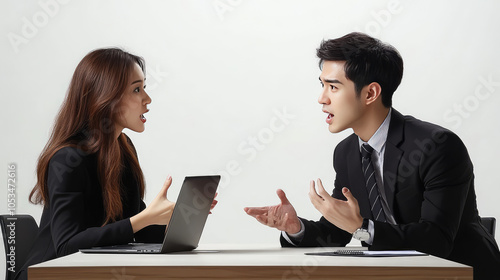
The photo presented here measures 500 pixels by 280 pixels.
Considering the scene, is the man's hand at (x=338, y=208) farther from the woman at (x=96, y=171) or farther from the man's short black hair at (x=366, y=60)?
the man's short black hair at (x=366, y=60)

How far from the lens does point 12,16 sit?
4.38 metres

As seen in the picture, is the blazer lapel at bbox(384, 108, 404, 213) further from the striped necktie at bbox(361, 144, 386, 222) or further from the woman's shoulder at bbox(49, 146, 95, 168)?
the woman's shoulder at bbox(49, 146, 95, 168)

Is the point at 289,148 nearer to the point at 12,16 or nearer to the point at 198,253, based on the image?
the point at 12,16

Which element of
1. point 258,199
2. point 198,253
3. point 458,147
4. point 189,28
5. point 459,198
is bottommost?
point 258,199

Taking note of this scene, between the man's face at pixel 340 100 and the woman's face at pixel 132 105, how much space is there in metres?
0.69

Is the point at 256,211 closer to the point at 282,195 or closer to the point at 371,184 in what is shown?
the point at 282,195

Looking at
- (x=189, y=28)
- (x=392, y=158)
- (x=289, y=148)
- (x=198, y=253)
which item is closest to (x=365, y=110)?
(x=392, y=158)

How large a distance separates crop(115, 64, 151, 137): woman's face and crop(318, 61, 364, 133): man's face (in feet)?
2.26

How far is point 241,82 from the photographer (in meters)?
4.32

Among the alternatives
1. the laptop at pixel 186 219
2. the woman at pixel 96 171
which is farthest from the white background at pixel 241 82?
the laptop at pixel 186 219

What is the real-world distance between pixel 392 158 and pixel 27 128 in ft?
9.58

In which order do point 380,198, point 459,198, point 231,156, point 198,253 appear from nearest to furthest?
point 198,253 → point 459,198 → point 380,198 → point 231,156

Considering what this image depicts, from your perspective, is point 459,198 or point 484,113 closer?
point 459,198

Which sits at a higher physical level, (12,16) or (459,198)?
(12,16)
